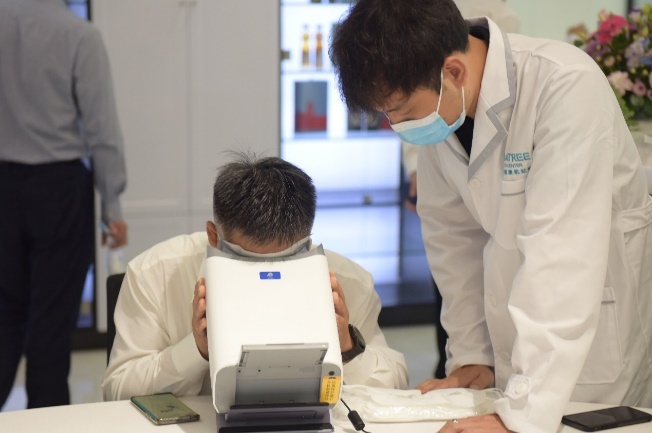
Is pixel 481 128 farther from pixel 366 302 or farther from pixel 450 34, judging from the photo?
pixel 366 302

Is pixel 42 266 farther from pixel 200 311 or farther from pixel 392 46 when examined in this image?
pixel 392 46

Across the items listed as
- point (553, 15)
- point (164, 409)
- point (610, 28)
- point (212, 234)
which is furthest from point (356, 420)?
point (553, 15)

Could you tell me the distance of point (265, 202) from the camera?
181cm

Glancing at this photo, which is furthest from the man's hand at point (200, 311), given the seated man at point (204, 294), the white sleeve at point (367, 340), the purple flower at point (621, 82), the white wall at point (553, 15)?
the white wall at point (553, 15)

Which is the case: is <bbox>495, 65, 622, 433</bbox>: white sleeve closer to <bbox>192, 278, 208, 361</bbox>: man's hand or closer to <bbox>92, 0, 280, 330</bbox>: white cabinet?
<bbox>192, 278, 208, 361</bbox>: man's hand

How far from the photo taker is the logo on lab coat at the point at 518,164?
171 centimetres

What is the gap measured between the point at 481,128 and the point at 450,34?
0.22 metres

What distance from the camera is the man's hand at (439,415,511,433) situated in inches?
62.5

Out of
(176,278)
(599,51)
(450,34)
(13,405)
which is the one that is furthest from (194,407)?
(13,405)

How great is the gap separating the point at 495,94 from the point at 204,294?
65cm

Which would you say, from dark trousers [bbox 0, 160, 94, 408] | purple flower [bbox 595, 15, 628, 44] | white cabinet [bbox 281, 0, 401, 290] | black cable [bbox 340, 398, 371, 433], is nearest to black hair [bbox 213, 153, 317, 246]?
black cable [bbox 340, 398, 371, 433]

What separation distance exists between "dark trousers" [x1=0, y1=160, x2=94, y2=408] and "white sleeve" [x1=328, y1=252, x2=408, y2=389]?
1383mm

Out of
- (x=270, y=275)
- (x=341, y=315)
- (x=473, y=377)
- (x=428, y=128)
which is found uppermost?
(x=428, y=128)

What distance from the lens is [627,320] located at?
1.81 m
